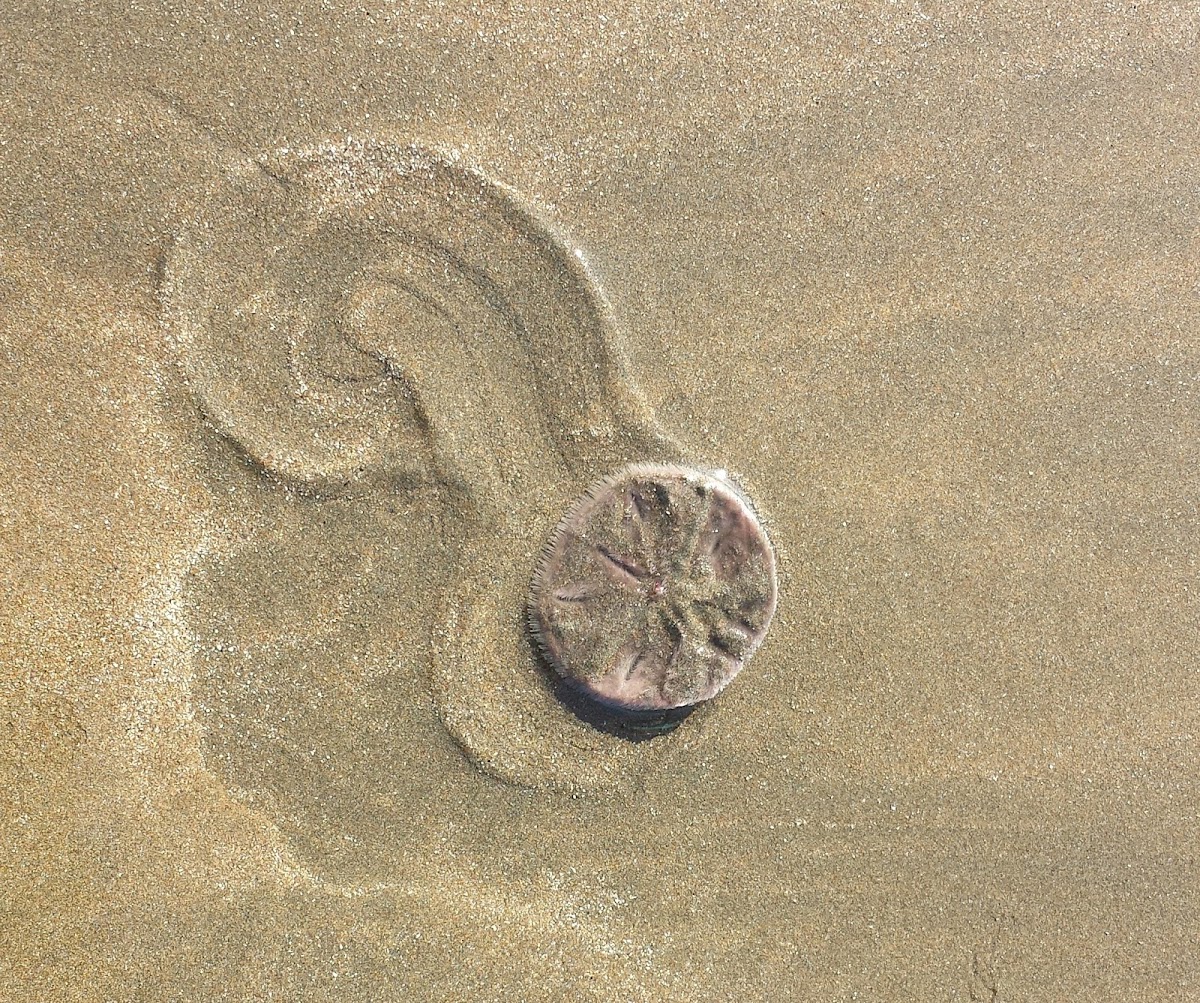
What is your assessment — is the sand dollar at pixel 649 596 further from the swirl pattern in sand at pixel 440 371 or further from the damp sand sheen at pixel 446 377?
the swirl pattern in sand at pixel 440 371

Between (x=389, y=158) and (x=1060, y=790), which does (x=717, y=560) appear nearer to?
(x=1060, y=790)

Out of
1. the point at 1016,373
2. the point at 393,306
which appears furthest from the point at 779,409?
the point at 393,306

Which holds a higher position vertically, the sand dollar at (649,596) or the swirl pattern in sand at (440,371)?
the swirl pattern in sand at (440,371)

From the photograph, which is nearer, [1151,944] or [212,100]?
[212,100]

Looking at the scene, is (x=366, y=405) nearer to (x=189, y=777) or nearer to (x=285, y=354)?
(x=285, y=354)

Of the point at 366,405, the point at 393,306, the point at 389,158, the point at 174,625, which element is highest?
the point at 389,158

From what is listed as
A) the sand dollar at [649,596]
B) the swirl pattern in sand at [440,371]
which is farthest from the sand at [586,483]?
the sand dollar at [649,596]

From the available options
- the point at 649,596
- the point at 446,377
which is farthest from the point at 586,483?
the point at 446,377

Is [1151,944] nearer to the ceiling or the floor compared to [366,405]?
nearer to the floor
